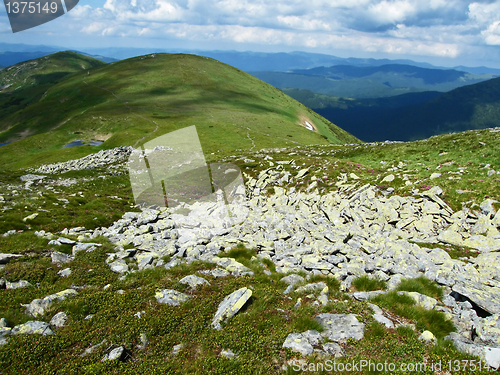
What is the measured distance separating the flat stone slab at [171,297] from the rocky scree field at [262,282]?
0.15 ft

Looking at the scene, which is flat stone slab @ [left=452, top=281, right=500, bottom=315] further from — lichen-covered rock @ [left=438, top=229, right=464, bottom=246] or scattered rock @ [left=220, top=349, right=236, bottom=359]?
scattered rock @ [left=220, top=349, right=236, bottom=359]

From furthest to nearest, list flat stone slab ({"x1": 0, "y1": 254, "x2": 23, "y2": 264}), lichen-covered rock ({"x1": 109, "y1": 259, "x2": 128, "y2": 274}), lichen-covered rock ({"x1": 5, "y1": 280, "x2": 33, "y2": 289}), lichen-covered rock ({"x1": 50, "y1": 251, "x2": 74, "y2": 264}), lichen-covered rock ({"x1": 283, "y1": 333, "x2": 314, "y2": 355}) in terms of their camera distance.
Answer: lichen-covered rock ({"x1": 50, "y1": 251, "x2": 74, "y2": 264})
lichen-covered rock ({"x1": 109, "y1": 259, "x2": 128, "y2": 274})
flat stone slab ({"x1": 0, "y1": 254, "x2": 23, "y2": 264})
lichen-covered rock ({"x1": 5, "y1": 280, "x2": 33, "y2": 289})
lichen-covered rock ({"x1": 283, "y1": 333, "x2": 314, "y2": 355})

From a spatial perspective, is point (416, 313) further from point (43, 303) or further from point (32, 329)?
point (43, 303)

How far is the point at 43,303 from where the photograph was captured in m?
10.3

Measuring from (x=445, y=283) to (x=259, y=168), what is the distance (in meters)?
31.7

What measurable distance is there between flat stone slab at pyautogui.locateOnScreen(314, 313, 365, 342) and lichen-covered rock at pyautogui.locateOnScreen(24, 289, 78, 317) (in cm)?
1043

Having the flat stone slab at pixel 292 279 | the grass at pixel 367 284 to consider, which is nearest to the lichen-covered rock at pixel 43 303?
the flat stone slab at pixel 292 279

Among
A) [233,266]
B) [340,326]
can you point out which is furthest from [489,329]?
[233,266]

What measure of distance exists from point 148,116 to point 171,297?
128614 mm

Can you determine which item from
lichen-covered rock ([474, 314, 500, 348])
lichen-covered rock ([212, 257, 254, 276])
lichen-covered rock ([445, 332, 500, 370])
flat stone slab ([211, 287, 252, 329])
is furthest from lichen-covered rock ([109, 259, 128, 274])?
lichen-covered rock ([474, 314, 500, 348])

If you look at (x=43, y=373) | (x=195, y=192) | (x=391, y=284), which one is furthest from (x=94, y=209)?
(x=391, y=284)

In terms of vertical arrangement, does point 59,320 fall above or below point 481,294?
above

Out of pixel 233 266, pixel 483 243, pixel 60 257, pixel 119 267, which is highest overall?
pixel 60 257

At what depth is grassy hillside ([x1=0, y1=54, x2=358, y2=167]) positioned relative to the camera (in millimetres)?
102312
